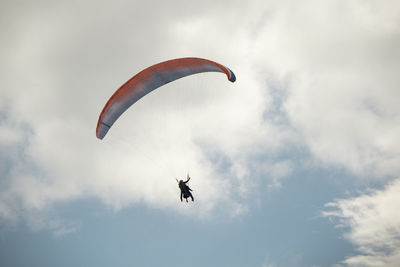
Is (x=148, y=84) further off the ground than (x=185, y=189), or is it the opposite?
(x=148, y=84)

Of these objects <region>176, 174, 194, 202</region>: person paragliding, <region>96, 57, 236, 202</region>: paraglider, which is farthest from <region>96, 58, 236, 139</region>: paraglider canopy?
<region>176, 174, 194, 202</region>: person paragliding

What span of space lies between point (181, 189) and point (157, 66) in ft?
24.9

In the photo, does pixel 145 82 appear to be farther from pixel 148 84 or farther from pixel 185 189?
pixel 185 189

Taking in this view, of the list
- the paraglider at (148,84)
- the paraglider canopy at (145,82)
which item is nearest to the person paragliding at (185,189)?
the paraglider at (148,84)

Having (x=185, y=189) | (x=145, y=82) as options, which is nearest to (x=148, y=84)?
(x=145, y=82)

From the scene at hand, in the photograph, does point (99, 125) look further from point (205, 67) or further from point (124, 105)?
point (205, 67)

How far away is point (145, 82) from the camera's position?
780 inches

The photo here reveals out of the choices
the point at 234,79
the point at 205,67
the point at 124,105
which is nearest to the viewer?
the point at 234,79

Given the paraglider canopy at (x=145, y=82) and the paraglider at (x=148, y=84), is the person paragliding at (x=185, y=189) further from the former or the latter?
the paraglider canopy at (x=145, y=82)

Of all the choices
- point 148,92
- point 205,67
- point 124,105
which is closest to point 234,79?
point 205,67

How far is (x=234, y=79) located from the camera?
58.4 ft

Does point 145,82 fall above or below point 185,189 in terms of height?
above

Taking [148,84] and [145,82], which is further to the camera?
[148,84]

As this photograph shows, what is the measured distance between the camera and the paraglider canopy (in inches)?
751
